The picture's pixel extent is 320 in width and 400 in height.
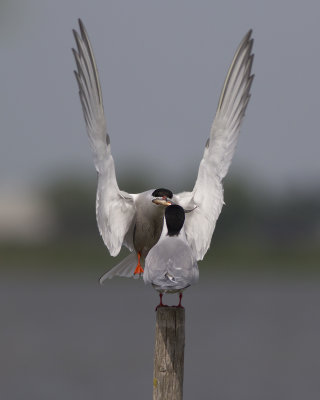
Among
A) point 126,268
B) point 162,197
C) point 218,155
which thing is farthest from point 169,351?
point 218,155

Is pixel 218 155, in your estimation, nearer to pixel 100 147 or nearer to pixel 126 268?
pixel 100 147

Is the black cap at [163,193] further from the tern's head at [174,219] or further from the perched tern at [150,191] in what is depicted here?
the tern's head at [174,219]

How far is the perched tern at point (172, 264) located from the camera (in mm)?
7242

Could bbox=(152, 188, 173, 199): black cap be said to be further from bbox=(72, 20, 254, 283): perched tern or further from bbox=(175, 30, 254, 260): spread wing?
bbox=(175, 30, 254, 260): spread wing

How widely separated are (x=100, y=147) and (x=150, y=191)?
719 mm

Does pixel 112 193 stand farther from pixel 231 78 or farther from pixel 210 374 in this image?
pixel 210 374

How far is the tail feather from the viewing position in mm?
9088

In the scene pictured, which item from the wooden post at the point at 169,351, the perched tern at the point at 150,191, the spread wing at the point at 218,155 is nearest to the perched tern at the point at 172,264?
the wooden post at the point at 169,351

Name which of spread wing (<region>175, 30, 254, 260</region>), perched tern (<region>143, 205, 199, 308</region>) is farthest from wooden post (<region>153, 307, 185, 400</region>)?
spread wing (<region>175, 30, 254, 260</region>)

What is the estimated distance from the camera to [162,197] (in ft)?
28.7

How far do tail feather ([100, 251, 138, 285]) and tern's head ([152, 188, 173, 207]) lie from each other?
0.89 meters
